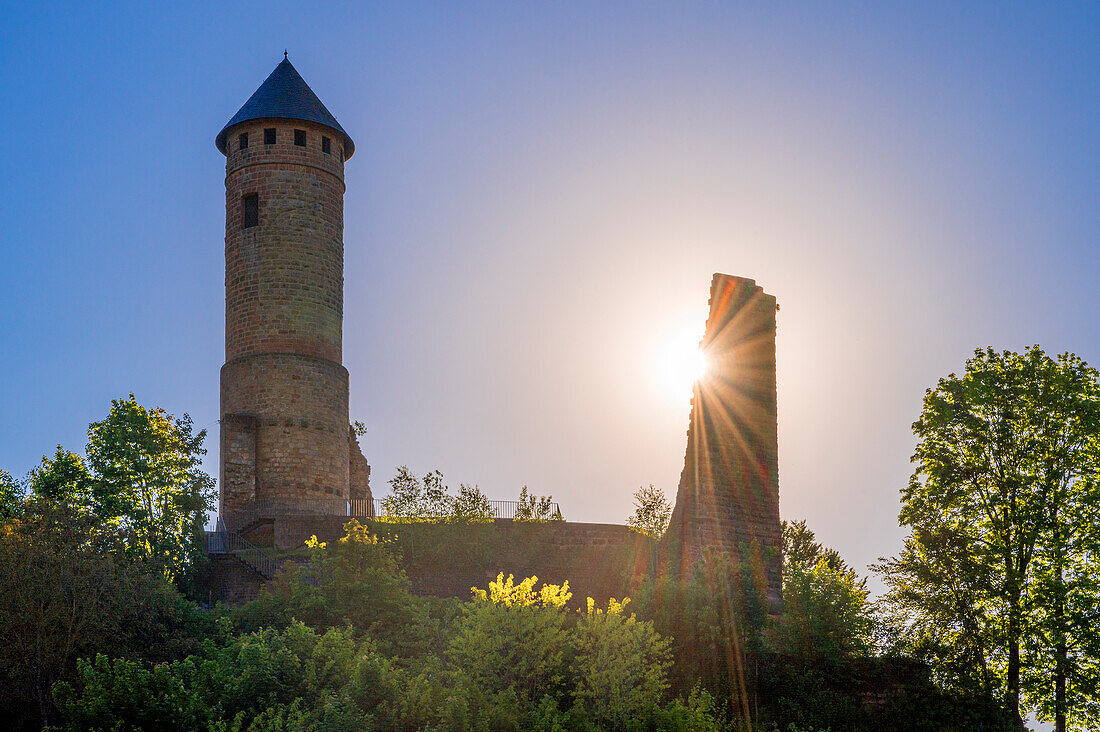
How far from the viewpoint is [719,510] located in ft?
98.0

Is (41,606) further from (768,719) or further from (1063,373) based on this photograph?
(1063,373)

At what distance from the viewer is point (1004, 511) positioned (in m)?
30.5

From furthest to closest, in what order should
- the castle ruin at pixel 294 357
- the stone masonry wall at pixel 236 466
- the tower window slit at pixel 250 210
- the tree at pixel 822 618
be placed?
the tower window slit at pixel 250 210 → the stone masonry wall at pixel 236 466 → the castle ruin at pixel 294 357 → the tree at pixel 822 618

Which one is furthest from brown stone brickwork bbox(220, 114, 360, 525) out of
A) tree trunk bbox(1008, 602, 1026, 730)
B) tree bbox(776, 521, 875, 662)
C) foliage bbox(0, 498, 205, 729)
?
tree trunk bbox(1008, 602, 1026, 730)

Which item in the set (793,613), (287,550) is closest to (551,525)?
(287,550)

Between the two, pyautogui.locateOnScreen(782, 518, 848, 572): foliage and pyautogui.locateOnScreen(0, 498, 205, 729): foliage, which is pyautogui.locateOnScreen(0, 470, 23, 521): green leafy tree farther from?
pyautogui.locateOnScreen(782, 518, 848, 572): foliage

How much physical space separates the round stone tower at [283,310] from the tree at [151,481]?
1.98 metres

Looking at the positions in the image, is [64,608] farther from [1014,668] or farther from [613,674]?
[1014,668]

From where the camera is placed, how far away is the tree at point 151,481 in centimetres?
3409

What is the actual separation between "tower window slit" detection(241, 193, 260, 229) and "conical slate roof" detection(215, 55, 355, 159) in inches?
87.8

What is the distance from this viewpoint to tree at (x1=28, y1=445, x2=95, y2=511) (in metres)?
33.9

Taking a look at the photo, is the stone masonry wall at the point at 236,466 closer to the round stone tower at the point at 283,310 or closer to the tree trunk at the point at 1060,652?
the round stone tower at the point at 283,310

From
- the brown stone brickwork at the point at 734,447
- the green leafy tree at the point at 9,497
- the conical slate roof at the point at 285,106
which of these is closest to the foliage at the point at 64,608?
the green leafy tree at the point at 9,497

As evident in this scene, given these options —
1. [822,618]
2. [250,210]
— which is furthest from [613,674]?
[250,210]
